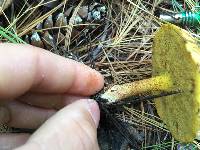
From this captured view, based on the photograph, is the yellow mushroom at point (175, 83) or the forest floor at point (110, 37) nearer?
the yellow mushroom at point (175, 83)

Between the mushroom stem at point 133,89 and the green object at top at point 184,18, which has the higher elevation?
the green object at top at point 184,18

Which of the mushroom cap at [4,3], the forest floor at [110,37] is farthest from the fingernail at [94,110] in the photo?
the mushroom cap at [4,3]

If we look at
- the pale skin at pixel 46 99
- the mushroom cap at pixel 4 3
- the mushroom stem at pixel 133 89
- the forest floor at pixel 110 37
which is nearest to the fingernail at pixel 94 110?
the pale skin at pixel 46 99

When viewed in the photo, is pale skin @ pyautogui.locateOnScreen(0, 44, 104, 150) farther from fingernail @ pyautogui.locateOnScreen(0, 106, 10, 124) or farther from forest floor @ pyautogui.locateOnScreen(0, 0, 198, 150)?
forest floor @ pyautogui.locateOnScreen(0, 0, 198, 150)

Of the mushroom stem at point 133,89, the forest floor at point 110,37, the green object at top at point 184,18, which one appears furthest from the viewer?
the green object at top at point 184,18

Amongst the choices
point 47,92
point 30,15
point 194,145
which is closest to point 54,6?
point 30,15

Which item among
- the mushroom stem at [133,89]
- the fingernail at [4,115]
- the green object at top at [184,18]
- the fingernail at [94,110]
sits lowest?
the fingernail at [4,115]

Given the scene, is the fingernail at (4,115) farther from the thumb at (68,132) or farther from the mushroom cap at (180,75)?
the mushroom cap at (180,75)

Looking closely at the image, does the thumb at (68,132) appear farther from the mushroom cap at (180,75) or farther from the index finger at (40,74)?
the mushroom cap at (180,75)

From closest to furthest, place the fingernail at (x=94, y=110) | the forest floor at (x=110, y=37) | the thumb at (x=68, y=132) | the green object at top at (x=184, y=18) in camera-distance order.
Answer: the thumb at (x=68, y=132) < the fingernail at (x=94, y=110) < the forest floor at (x=110, y=37) < the green object at top at (x=184, y=18)
